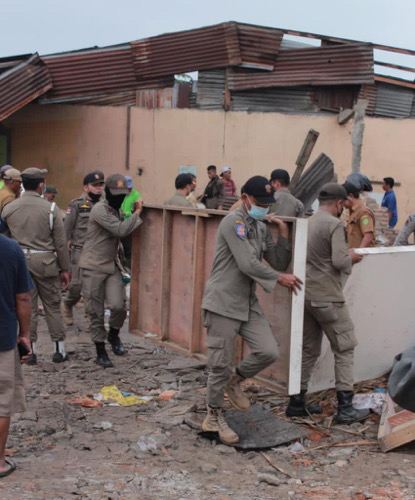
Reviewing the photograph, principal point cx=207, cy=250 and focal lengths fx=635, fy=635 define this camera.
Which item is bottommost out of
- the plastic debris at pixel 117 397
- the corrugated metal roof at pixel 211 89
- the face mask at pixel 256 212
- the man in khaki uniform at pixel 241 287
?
the plastic debris at pixel 117 397

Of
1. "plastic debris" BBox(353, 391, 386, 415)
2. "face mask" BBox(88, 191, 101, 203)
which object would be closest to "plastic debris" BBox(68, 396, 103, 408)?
"plastic debris" BBox(353, 391, 386, 415)

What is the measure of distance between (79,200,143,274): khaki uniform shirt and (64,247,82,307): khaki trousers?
153 centimetres

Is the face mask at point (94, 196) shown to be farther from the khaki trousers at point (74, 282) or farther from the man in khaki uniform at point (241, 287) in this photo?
the man in khaki uniform at point (241, 287)

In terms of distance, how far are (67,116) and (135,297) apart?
10.5 meters

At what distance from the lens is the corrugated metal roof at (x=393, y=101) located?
667 inches

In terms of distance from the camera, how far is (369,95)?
16594 mm

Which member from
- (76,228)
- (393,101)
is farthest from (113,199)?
(393,101)

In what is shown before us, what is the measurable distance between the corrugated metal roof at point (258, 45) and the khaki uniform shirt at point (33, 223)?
33.2 feet

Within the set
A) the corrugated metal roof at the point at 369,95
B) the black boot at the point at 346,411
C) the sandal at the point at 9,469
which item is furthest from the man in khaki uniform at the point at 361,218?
the corrugated metal roof at the point at 369,95

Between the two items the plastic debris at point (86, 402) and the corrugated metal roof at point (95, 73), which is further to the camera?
the corrugated metal roof at point (95, 73)

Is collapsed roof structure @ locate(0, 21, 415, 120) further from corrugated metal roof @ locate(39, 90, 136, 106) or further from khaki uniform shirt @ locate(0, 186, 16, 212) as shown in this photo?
khaki uniform shirt @ locate(0, 186, 16, 212)

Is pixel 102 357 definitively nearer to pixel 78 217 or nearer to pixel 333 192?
pixel 78 217

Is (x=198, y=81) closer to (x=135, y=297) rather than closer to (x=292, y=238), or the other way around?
(x=135, y=297)

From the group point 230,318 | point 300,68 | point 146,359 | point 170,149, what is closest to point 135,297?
point 146,359
